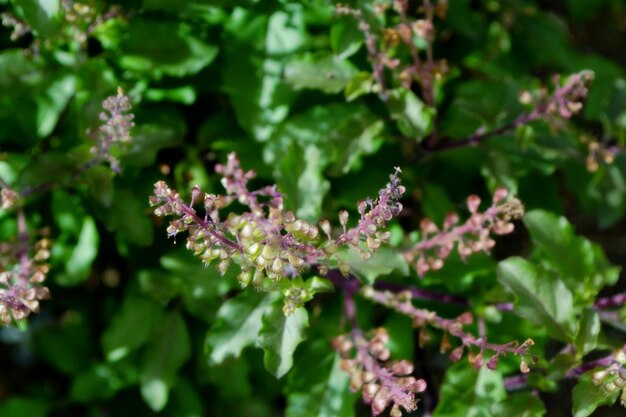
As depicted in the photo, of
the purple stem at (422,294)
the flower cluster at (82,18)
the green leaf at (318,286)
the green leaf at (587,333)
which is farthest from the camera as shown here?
the purple stem at (422,294)

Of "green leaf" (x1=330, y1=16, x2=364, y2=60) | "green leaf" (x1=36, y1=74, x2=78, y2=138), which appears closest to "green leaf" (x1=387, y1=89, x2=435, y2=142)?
"green leaf" (x1=330, y1=16, x2=364, y2=60)

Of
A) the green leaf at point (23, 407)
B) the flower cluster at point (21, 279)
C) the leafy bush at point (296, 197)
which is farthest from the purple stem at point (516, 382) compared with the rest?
the green leaf at point (23, 407)

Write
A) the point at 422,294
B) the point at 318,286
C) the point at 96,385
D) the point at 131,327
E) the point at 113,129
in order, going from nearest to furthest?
the point at 318,286
the point at 113,129
the point at 422,294
the point at 131,327
the point at 96,385

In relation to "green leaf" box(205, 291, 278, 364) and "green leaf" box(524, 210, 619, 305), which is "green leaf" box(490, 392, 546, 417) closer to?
"green leaf" box(524, 210, 619, 305)

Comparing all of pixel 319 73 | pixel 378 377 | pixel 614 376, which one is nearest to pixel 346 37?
pixel 319 73

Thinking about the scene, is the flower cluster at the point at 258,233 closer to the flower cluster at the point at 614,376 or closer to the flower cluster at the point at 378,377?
the flower cluster at the point at 378,377

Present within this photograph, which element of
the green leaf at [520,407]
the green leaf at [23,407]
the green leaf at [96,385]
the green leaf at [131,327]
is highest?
the green leaf at [520,407]

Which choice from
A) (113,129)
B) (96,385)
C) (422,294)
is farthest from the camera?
(96,385)

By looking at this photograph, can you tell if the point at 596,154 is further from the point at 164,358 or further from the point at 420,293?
the point at 164,358
